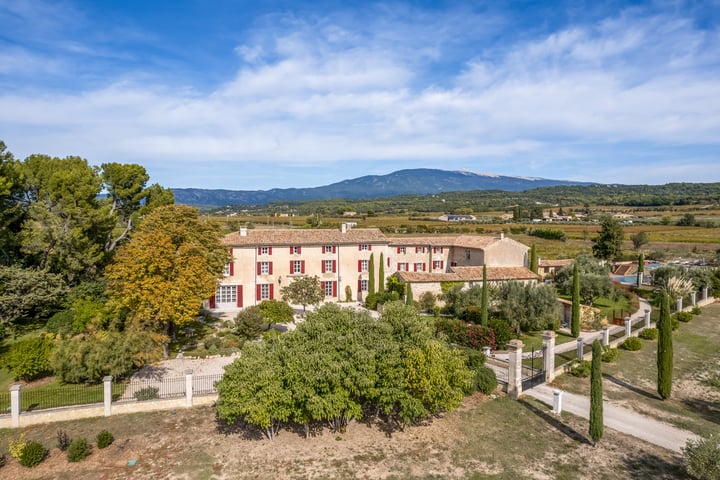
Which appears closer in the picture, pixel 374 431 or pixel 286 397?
pixel 286 397

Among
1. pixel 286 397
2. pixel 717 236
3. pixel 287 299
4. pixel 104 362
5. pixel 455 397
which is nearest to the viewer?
pixel 286 397

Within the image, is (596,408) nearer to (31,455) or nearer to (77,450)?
(77,450)

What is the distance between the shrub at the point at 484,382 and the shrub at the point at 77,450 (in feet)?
47.9

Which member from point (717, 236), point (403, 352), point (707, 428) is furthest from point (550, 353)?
point (717, 236)

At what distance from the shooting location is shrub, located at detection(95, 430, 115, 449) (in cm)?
1402

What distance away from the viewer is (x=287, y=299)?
101 feet

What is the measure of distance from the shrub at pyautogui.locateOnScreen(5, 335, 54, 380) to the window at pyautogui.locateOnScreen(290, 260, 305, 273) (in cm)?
1958

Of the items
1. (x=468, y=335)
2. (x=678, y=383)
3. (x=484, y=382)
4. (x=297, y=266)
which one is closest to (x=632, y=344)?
(x=678, y=383)

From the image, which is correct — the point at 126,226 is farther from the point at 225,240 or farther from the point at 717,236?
the point at 717,236

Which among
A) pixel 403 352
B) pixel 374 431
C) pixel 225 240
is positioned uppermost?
pixel 225 240

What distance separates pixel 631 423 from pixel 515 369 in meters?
4.37

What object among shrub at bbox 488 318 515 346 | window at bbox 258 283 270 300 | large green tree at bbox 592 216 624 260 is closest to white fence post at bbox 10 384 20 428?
window at bbox 258 283 270 300

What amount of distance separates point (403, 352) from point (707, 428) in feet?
37.5

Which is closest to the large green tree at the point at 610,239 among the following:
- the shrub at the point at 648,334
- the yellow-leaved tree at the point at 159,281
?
the shrub at the point at 648,334
